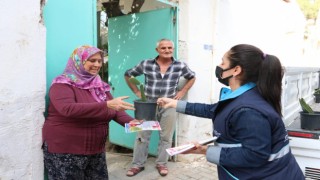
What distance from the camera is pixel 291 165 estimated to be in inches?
72.3

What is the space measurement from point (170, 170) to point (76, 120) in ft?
7.90

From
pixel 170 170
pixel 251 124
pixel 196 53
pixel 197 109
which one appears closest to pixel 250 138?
pixel 251 124

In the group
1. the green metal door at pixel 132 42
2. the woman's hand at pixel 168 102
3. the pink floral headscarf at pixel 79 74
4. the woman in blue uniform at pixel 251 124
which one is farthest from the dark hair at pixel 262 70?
the green metal door at pixel 132 42

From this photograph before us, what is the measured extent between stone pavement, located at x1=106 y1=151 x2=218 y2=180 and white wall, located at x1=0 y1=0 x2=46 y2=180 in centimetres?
191

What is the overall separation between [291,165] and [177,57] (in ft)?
9.70

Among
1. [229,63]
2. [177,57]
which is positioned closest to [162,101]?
[229,63]

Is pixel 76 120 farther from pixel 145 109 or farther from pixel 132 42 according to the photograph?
pixel 132 42

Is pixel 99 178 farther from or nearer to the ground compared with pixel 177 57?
nearer to the ground

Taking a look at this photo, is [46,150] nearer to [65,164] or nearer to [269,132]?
[65,164]

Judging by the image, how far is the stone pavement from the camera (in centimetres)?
421

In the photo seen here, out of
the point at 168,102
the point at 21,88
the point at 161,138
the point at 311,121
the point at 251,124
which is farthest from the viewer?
the point at 161,138

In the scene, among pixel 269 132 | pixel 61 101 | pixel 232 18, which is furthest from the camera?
pixel 232 18

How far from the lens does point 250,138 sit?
1.65m

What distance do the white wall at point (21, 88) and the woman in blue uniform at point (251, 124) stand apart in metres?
1.28
